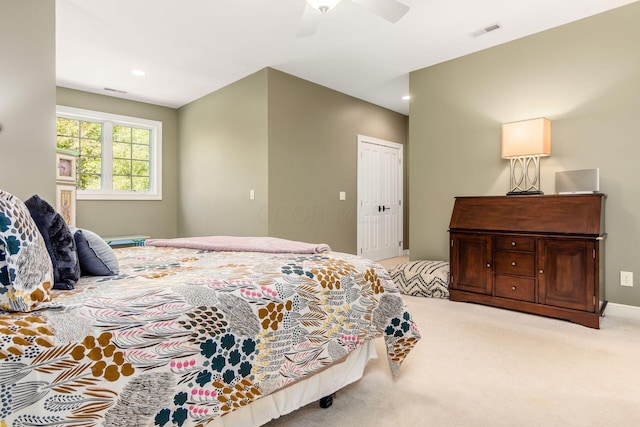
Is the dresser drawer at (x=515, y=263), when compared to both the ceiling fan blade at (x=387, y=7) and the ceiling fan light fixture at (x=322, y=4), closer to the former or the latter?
the ceiling fan blade at (x=387, y=7)

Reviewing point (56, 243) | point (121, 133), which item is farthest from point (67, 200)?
point (56, 243)

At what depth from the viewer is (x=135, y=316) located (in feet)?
3.27

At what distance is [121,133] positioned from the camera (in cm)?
533

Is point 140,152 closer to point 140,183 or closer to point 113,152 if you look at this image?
point 113,152

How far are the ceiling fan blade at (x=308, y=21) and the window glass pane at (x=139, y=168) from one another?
157 inches

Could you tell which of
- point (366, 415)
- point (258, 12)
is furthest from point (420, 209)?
point (366, 415)

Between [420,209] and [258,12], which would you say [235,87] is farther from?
[420,209]

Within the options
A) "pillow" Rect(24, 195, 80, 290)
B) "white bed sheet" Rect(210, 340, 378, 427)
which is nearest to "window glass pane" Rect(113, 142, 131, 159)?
"pillow" Rect(24, 195, 80, 290)

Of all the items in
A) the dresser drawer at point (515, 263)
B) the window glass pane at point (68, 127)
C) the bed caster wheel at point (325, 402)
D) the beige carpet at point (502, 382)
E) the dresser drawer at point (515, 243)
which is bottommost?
the beige carpet at point (502, 382)

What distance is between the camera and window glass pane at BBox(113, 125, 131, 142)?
527cm

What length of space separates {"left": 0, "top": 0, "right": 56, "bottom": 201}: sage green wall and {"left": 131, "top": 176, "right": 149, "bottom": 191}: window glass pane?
303cm

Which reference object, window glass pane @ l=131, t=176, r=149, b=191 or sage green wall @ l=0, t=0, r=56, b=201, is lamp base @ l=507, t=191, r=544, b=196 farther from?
window glass pane @ l=131, t=176, r=149, b=191

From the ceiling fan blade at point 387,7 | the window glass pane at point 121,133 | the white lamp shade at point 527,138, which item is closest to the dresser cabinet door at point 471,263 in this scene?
the white lamp shade at point 527,138

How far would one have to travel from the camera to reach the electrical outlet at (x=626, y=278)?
291cm
